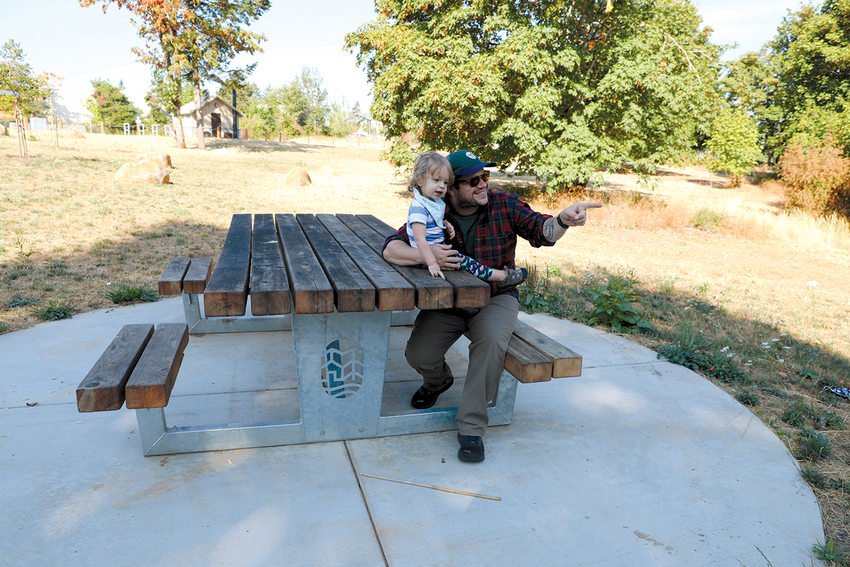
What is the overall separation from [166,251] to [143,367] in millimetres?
5224

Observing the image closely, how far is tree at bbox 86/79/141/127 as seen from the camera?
61750 mm

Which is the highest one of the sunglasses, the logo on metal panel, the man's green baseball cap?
the man's green baseball cap

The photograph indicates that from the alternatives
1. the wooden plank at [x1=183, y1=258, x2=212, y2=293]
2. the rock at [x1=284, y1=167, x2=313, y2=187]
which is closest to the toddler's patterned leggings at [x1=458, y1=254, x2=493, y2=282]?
the wooden plank at [x1=183, y1=258, x2=212, y2=293]

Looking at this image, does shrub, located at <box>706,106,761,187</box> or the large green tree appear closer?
the large green tree

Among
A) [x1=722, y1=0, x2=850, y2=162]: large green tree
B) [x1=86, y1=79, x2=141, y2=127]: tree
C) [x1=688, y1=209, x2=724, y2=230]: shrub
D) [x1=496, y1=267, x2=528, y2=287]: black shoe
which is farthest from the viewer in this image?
[x1=86, y1=79, x2=141, y2=127]: tree

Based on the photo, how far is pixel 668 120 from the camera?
1280 cm

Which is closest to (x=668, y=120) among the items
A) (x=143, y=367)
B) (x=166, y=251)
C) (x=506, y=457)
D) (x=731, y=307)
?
(x=731, y=307)

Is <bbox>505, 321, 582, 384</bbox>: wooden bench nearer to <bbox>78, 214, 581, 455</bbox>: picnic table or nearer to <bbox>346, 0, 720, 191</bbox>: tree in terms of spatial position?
<bbox>78, 214, 581, 455</bbox>: picnic table

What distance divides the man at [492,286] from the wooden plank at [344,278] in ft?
0.93

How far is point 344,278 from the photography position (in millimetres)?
2492

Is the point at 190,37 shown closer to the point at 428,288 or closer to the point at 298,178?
the point at 298,178

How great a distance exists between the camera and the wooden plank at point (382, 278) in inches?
92.0

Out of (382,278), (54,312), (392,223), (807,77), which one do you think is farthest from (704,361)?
(807,77)

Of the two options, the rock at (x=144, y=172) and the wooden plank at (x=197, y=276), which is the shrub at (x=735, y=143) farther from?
the wooden plank at (x=197, y=276)
